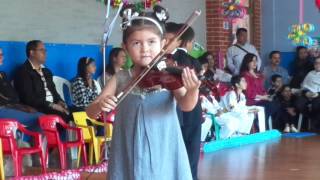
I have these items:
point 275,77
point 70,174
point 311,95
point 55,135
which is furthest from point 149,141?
point 275,77

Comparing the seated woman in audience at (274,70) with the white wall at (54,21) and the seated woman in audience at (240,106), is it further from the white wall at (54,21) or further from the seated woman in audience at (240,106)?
the white wall at (54,21)

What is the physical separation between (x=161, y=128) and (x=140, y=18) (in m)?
0.42

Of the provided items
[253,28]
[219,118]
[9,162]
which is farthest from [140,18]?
[253,28]

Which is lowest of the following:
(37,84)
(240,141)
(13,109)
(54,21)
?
(240,141)

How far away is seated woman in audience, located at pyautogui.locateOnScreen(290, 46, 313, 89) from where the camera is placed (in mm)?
9336

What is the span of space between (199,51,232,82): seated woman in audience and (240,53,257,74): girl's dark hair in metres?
0.24

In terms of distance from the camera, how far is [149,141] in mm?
2291

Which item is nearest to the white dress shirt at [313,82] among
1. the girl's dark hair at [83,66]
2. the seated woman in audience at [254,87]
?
the seated woman in audience at [254,87]

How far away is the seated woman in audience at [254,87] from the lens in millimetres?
8516

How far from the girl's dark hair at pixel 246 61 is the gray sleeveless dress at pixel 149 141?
6.31 metres

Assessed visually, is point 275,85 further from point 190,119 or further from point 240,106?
point 190,119

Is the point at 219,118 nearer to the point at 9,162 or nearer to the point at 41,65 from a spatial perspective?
the point at 41,65

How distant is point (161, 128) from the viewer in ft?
7.58

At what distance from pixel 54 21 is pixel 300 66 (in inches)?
171
